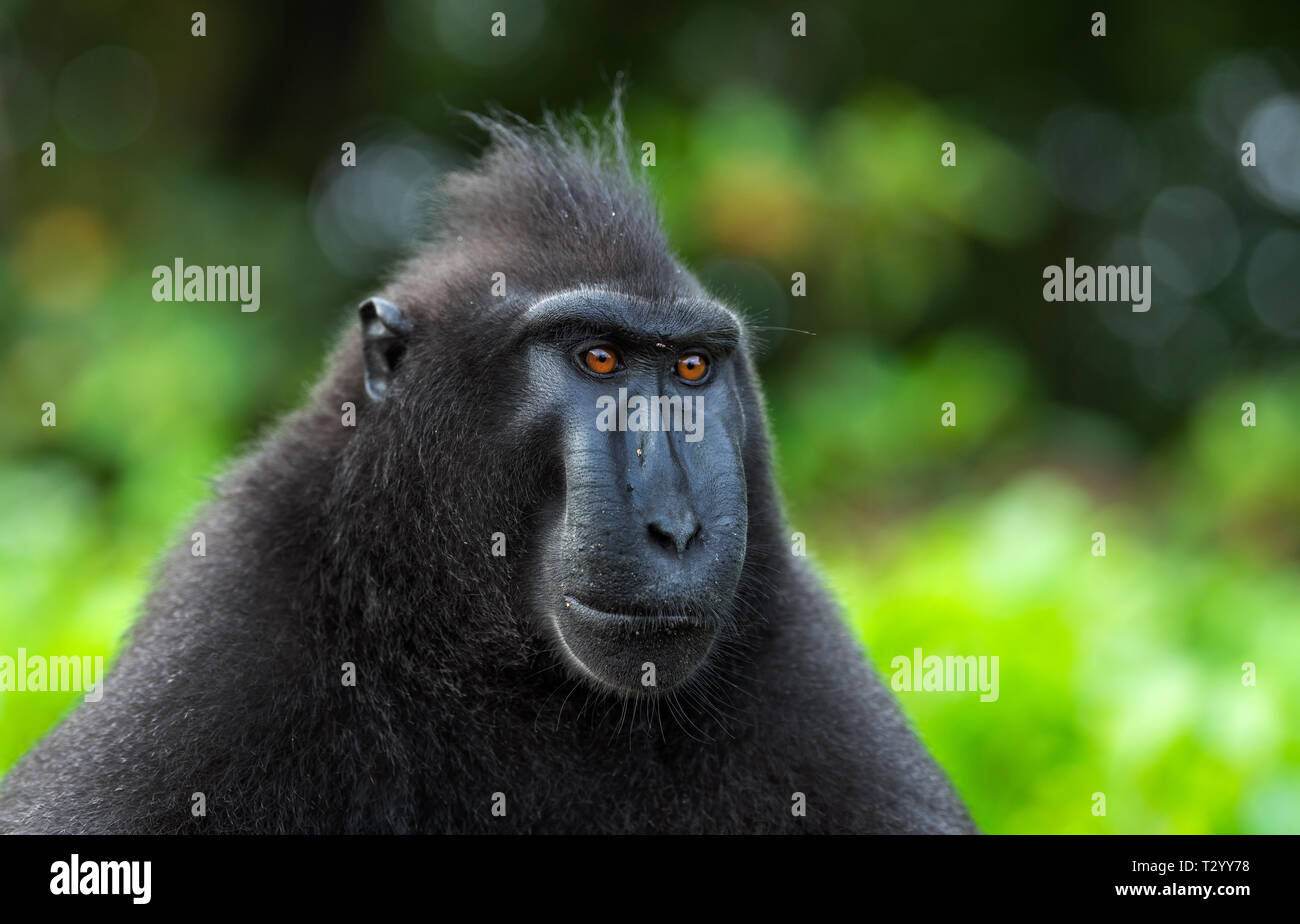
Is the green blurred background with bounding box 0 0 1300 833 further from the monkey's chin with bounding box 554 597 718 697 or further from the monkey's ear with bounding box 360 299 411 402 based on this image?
the monkey's chin with bounding box 554 597 718 697

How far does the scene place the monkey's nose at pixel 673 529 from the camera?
3.73m

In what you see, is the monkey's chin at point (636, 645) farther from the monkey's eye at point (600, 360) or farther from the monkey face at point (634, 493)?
the monkey's eye at point (600, 360)

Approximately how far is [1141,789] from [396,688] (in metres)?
3.78

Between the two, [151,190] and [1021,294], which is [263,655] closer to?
[151,190]

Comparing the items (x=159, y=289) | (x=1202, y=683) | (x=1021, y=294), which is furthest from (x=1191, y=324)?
(x=159, y=289)

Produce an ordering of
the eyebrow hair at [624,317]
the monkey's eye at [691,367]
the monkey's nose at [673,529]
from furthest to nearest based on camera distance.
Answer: the monkey's eye at [691,367], the eyebrow hair at [624,317], the monkey's nose at [673,529]

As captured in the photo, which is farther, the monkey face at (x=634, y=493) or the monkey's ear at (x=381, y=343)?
the monkey's ear at (x=381, y=343)

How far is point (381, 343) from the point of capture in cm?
431

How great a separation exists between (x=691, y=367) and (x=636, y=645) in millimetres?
943

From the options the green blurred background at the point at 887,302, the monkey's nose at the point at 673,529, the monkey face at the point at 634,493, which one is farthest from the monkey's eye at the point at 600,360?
the green blurred background at the point at 887,302

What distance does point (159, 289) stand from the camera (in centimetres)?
992

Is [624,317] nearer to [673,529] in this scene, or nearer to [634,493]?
[634,493]

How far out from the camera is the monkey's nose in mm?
3730

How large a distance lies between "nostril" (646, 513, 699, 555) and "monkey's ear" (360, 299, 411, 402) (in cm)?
110
